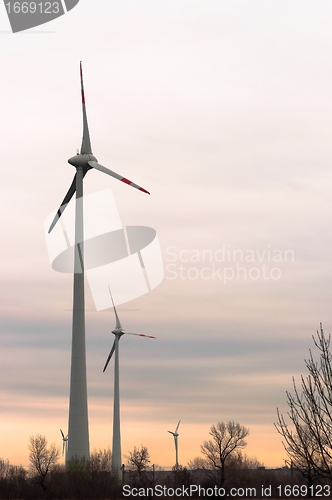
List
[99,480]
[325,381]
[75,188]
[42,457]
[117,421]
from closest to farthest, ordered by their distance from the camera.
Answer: [325,381] < [75,188] < [99,480] < [117,421] < [42,457]

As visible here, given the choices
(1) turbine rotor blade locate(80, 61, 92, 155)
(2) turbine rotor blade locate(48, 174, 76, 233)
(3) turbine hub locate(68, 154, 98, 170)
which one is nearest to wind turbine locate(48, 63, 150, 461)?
(3) turbine hub locate(68, 154, 98, 170)

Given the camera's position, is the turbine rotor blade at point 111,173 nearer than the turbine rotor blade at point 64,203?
Yes

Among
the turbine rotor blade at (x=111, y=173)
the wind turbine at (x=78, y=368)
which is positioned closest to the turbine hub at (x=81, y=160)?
the turbine rotor blade at (x=111, y=173)

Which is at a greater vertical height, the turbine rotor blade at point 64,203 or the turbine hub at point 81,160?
the turbine hub at point 81,160

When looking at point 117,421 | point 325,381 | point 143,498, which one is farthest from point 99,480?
point 325,381

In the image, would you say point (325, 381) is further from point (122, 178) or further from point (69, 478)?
point (69, 478)

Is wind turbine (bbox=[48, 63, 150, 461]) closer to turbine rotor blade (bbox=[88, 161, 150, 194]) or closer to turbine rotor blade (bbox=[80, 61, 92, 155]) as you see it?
turbine rotor blade (bbox=[88, 161, 150, 194])

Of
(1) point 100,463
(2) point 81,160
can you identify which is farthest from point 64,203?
(1) point 100,463

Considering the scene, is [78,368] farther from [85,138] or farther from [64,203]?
[85,138]

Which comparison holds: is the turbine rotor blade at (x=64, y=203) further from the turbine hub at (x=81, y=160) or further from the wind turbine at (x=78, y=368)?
the wind turbine at (x=78, y=368)

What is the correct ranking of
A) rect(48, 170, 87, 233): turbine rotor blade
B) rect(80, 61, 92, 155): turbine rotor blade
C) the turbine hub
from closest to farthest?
the turbine hub
rect(48, 170, 87, 233): turbine rotor blade
rect(80, 61, 92, 155): turbine rotor blade

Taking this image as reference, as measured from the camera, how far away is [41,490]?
80750mm

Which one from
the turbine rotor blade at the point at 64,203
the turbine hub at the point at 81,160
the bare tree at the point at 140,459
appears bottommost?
the bare tree at the point at 140,459

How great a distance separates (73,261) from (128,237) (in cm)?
520
